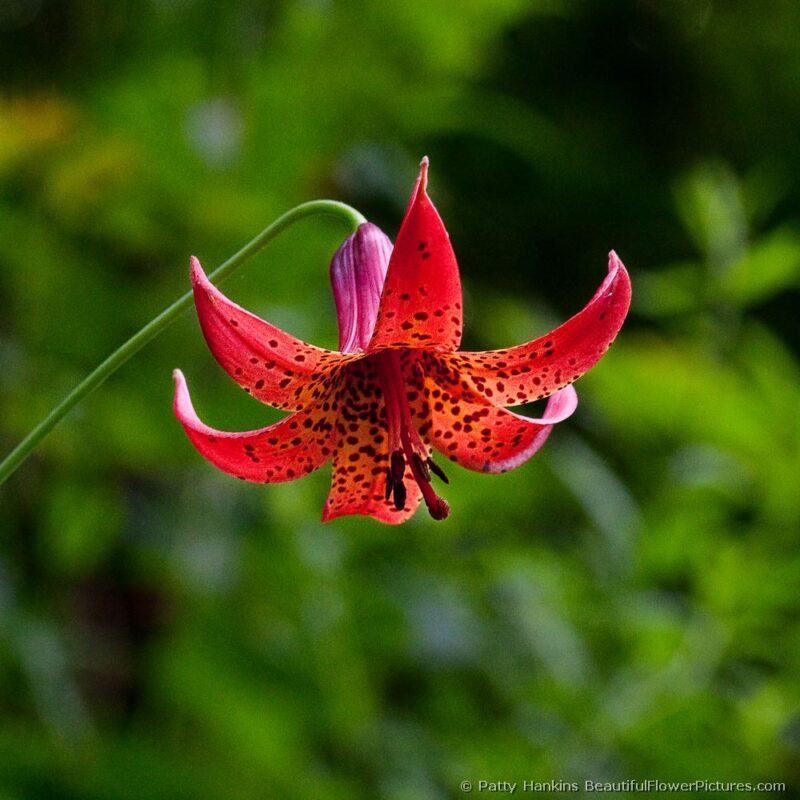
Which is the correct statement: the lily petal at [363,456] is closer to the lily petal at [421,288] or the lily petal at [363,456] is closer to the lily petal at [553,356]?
the lily petal at [553,356]

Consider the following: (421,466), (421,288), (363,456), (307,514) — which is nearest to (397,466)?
(421,466)

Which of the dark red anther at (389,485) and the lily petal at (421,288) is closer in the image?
the lily petal at (421,288)

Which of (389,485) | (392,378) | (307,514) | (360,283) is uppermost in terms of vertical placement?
(360,283)

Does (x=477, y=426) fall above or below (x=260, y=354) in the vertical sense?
below

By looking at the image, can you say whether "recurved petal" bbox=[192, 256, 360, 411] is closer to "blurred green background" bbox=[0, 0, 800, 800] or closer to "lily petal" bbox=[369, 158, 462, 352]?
"lily petal" bbox=[369, 158, 462, 352]

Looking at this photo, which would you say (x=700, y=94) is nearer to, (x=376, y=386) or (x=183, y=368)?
(x=183, y=368)

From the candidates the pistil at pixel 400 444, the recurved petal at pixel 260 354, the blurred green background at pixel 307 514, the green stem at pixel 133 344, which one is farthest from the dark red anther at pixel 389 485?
the blurred green background at pixel 307 514

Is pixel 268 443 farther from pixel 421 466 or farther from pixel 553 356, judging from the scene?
pixel 553 356
